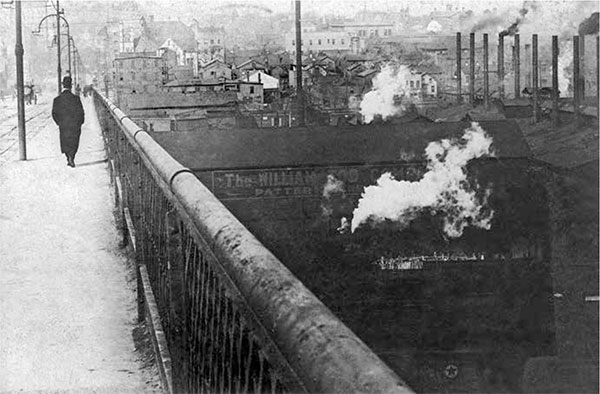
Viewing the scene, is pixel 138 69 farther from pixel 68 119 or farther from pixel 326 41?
pixel 68 119

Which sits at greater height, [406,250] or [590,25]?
[590,25]

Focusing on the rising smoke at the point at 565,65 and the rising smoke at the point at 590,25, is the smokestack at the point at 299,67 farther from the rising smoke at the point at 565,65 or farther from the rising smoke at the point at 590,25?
the rising smoke at the point at 565,65

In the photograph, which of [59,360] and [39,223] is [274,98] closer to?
[39,223]

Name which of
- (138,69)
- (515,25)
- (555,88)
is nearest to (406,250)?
(555,88)

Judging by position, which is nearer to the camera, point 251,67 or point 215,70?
point 215,70

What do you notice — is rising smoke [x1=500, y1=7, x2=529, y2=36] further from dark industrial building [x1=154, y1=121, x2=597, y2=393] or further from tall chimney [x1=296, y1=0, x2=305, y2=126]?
dark industrial building [x1=154, y1=121, x2=597, y2=393]

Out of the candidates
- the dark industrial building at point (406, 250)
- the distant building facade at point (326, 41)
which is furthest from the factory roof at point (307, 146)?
the distant building facade at point (326, 41)
